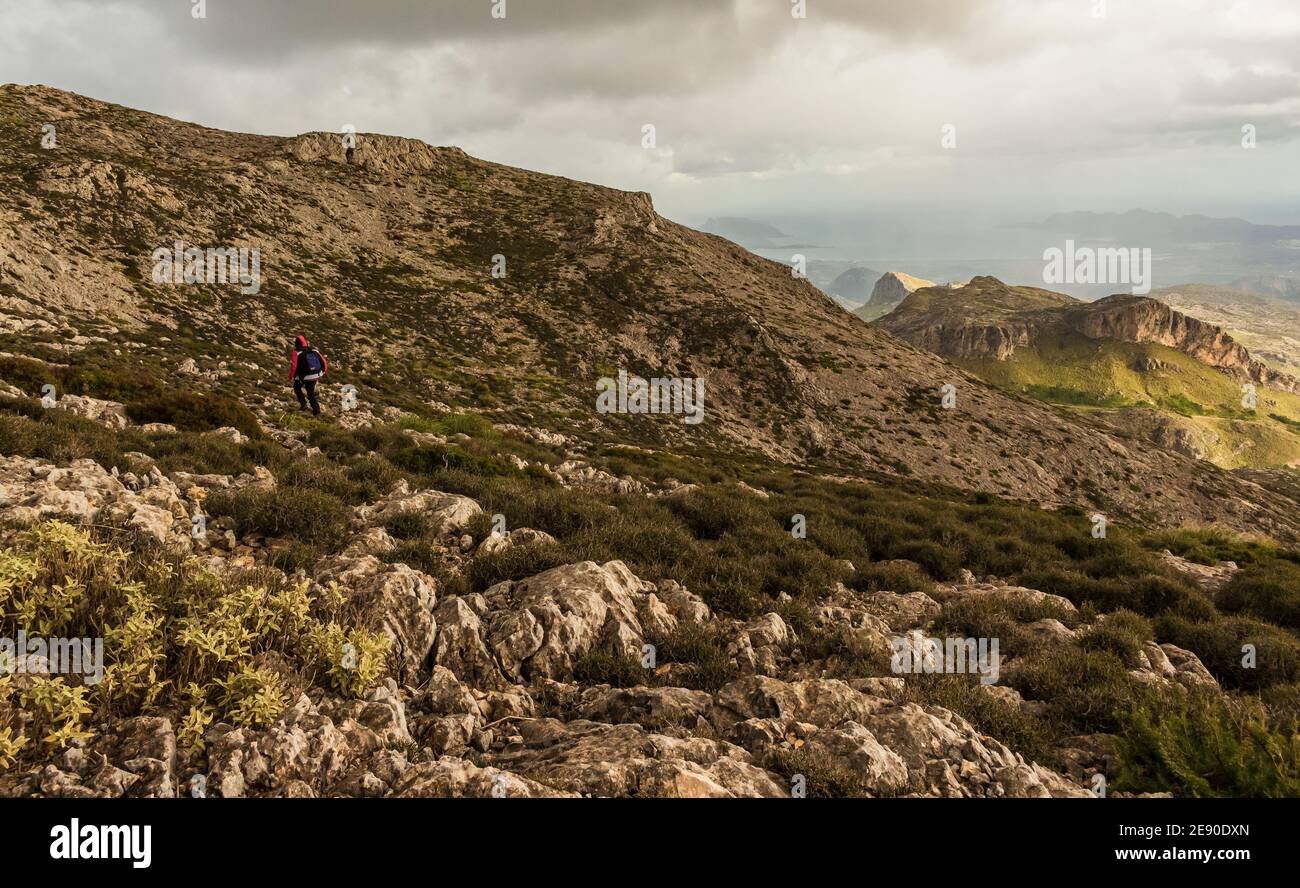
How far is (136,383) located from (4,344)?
32.2ft

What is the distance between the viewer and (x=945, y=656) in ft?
25.2

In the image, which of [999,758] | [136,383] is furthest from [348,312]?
[999,758]

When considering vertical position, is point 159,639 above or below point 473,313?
below

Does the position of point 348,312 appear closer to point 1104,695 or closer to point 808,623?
point 808,623

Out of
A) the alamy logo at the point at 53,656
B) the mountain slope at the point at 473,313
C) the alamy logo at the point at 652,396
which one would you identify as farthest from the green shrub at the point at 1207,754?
the alamy logo at the point at 652,396

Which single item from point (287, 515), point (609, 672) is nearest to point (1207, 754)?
point (609, 672)

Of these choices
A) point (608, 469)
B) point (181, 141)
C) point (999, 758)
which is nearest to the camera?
point (999, 758)

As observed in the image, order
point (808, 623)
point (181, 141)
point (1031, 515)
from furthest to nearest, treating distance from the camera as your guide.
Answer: point (181, 141) → point (1031, 515) → point (808, 623)

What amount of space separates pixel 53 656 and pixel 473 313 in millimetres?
54100

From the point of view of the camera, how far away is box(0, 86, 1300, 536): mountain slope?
1421 inches

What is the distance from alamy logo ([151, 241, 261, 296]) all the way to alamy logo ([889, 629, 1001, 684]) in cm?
5047

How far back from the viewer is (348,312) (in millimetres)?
47812
